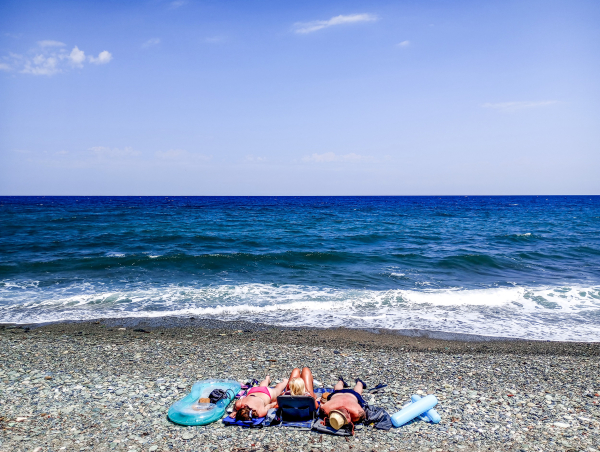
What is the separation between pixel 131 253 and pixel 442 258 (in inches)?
662

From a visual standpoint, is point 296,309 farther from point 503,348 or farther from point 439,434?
point 439,434

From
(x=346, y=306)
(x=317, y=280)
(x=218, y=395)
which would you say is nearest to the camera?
(x=218, y=395)

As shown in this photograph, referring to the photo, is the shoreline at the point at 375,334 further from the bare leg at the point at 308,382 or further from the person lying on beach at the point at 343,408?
the person lying on beach at the point at 343,408

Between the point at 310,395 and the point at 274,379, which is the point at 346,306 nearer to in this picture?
the point at 274,379

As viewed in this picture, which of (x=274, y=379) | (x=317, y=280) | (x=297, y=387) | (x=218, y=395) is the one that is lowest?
(x=317, y=280)

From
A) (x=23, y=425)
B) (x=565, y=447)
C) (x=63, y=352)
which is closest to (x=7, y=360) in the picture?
(x=63, y=352)

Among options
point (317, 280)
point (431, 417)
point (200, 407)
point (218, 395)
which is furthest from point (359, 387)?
point (317, 280)

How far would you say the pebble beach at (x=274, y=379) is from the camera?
4680 mm

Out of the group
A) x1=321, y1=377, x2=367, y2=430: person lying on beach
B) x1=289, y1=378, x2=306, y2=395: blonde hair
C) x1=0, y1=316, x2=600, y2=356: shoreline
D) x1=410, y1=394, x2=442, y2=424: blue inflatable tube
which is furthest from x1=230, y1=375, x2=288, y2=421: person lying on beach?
x1=0, y1=316, x2=600, y2=356: shoreline

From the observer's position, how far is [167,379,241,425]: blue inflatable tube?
498cm

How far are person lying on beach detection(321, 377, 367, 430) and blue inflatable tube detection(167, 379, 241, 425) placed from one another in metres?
1.49

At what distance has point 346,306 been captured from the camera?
38.3ft

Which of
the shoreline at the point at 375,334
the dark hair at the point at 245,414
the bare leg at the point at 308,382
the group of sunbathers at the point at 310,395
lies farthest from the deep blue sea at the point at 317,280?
the dark hair at the point at 245,414

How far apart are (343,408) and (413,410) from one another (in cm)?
105
